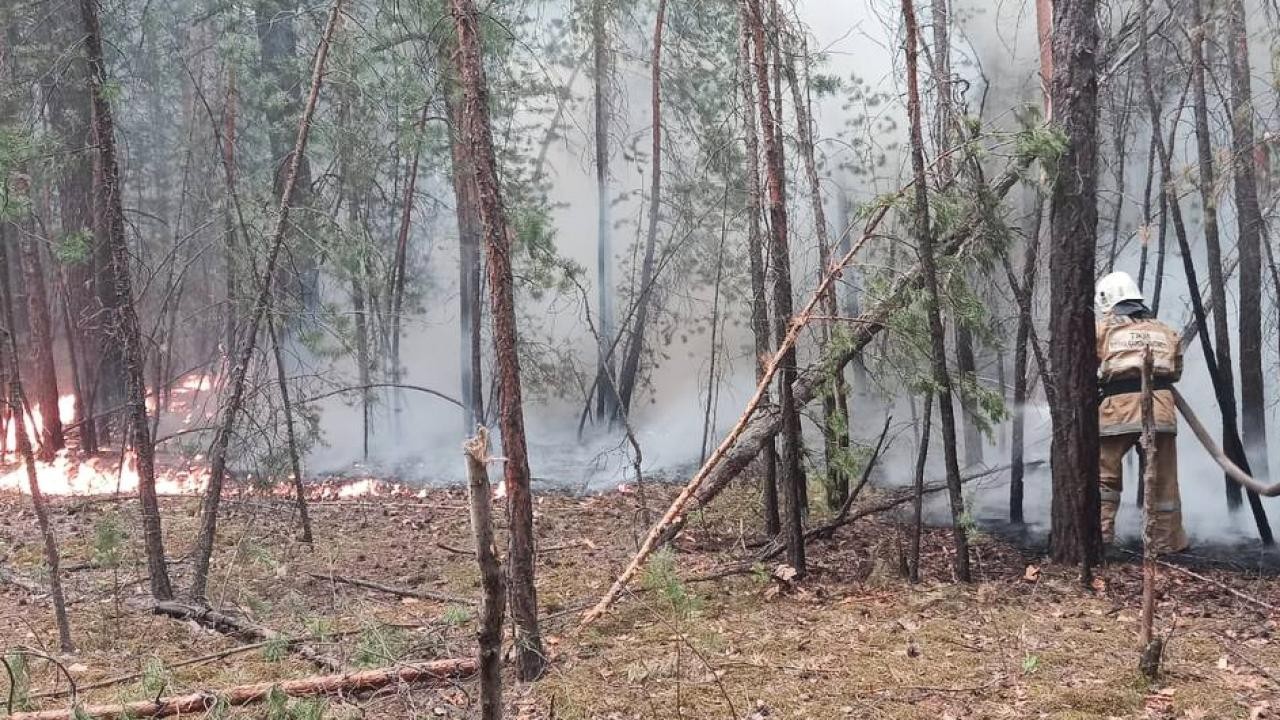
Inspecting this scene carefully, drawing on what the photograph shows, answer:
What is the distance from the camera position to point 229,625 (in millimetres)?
6387

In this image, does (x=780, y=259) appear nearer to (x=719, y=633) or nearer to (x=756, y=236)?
(x=756, y=236)

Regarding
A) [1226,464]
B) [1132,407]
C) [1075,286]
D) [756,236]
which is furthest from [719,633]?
[1132,407]

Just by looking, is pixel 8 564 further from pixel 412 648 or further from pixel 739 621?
pixel 739 621

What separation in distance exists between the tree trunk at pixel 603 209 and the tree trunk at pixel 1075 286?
9246mm

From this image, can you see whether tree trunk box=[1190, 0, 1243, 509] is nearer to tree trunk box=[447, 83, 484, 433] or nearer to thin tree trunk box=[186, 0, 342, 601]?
thin tree trunk box=[186, 0, 342, 601]

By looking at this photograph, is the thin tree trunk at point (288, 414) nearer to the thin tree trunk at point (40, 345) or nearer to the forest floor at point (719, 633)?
the forest floor at point (719, 633)

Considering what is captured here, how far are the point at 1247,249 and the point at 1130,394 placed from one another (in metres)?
3.41

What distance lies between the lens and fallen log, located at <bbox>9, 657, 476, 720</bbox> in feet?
14.6

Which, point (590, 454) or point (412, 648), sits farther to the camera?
point (590, 454)

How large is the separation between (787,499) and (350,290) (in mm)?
11214

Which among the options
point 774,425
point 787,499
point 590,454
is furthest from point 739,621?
point 590,454

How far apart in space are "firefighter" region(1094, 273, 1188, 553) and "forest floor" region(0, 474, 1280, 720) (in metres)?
0.68

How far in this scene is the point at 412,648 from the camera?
5.23 metres

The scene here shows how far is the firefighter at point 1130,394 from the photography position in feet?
25.2
